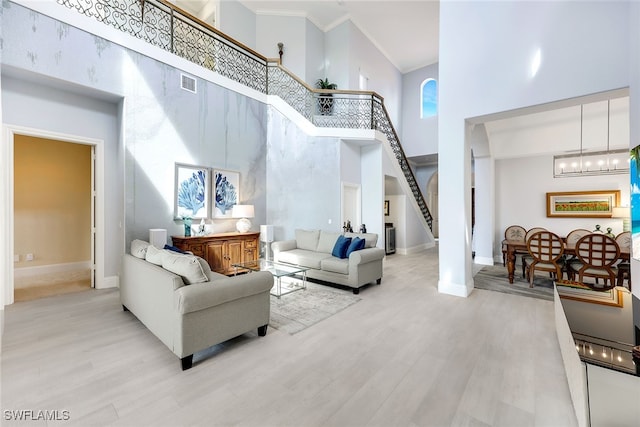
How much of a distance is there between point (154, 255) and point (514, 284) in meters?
5.61

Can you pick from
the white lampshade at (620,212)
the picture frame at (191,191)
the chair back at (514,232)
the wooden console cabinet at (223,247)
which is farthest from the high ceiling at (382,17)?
the wooden console cabinet at (223,247)

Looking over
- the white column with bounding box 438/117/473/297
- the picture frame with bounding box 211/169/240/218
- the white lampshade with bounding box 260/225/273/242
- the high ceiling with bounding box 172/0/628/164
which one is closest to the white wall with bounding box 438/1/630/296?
the white column with bounding box 438/117/473/297

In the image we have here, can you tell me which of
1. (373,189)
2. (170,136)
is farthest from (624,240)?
(170,136)

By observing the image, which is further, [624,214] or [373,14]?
[373,14]

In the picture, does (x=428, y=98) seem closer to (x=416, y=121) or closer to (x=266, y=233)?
(x=416, y=121)

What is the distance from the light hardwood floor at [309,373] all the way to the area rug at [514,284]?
0.86m

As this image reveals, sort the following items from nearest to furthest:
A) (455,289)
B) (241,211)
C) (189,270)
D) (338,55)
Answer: (189,270), (455,289), (241,211), (338,55)

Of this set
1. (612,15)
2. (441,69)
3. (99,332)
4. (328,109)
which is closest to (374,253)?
(441,69)

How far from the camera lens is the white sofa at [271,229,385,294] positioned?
4355mm

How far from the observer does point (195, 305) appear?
2266mm

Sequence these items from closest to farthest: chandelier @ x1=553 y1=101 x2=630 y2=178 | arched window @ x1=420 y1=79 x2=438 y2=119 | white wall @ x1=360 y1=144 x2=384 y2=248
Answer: chandelier @ x1=553 y1=101 x2=630 y2=178, white wall @ x1=360 y1=144 x2=384 y2=248, arched window @ x1=420 y1=79 x2=438 y2=119

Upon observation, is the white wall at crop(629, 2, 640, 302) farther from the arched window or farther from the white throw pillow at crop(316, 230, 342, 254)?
the arched window

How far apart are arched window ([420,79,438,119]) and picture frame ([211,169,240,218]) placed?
8235 mm

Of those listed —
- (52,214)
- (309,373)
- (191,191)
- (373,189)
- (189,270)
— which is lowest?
(309,373)
